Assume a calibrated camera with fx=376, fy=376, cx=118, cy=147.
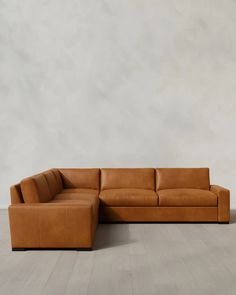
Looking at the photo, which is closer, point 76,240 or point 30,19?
point 76,240

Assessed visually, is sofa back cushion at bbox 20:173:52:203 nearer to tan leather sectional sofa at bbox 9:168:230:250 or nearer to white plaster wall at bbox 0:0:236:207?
tan leather sectional sofa at bbox 9:168:230:250

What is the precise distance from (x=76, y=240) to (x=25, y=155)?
2.79 m

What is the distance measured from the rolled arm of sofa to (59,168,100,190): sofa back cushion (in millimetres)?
1886

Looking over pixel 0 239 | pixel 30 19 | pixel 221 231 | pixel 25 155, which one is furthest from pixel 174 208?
pixel 30 19

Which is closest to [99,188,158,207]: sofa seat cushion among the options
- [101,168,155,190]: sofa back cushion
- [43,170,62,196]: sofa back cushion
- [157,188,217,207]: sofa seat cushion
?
[157,188,217,207]: sofa seat cushion

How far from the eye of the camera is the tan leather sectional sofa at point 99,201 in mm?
3803

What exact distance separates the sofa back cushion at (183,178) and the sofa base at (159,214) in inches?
24.8

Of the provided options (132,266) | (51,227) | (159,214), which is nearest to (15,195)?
(51,227)

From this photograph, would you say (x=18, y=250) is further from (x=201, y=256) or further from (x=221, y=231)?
(x=221, y=231)

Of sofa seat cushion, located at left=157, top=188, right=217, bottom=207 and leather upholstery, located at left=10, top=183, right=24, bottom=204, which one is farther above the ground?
leather upholstery, located at left=10, top=183, right=24, bottom=204

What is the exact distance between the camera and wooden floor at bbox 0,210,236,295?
2.83 meters

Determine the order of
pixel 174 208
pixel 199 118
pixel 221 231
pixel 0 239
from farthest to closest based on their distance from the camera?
pixel 199 118 → pixel 174 208 → pixel 221 231 → pixel 0 239

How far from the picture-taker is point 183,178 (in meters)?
5.67

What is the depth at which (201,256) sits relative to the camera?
358 cm
